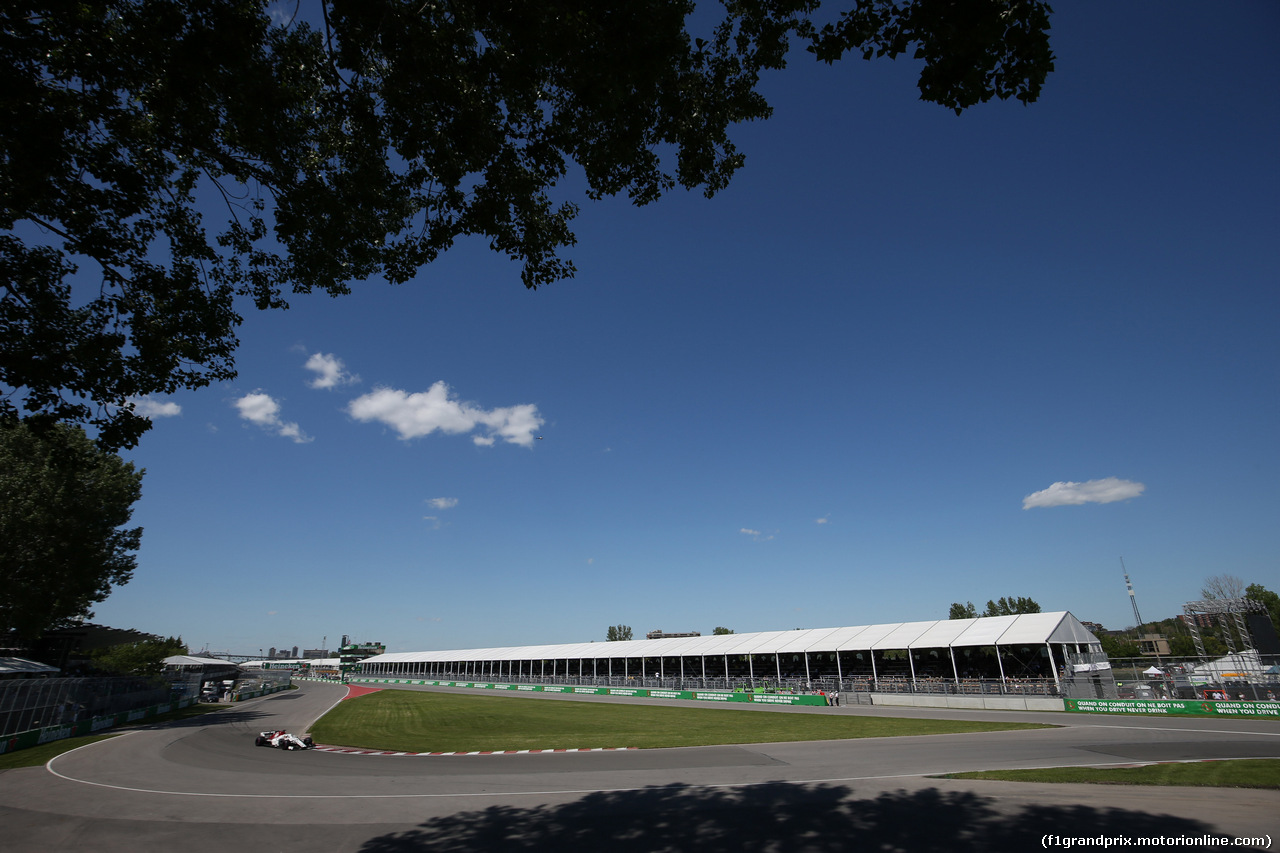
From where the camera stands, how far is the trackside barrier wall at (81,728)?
20.6 m

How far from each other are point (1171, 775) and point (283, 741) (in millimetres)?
26664

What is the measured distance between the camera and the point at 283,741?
2055 centimetres

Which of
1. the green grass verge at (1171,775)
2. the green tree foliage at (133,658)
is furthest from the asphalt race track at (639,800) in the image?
the green tree foliage at (133,658)

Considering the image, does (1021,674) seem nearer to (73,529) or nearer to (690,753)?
(690,753)

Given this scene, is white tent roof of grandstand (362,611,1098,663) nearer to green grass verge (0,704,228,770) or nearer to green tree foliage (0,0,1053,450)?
green tree foliage (0,0,1053,450)

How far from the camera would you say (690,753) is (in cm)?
1723

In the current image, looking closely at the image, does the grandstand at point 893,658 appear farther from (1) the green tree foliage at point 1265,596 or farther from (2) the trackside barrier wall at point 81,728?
(1) the green tree foliage at point 1265,596

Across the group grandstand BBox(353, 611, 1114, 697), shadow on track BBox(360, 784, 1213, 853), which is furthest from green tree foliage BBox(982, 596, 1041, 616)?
shadow on track BBox(360, 784, 1213, 853)

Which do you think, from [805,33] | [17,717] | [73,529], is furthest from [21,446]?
[805,33]

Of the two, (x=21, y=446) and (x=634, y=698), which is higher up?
(x=21, y=446)

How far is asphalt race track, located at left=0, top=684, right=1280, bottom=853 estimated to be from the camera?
28.2 ft

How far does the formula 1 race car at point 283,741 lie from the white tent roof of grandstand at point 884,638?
30.6 metres

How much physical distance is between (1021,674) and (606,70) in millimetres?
44886

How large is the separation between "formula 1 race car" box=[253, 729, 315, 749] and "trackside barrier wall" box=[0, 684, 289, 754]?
8.50 metres
